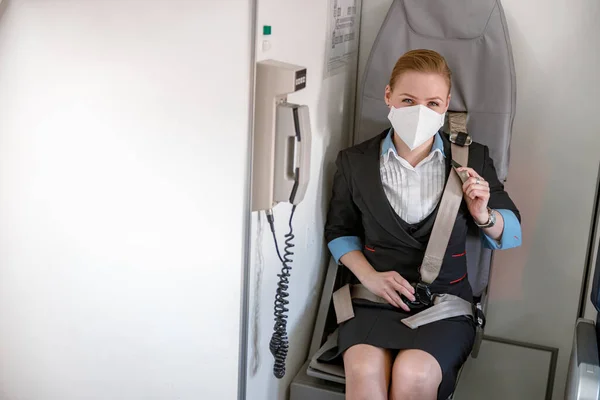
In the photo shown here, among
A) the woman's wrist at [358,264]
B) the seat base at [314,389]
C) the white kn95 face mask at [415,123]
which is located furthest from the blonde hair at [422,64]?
the seat base at [314,389]

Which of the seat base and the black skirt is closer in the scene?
the black skirt

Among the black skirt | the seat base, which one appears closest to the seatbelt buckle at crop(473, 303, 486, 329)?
the black skirt

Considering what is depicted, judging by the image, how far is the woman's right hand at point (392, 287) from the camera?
238 centimetres

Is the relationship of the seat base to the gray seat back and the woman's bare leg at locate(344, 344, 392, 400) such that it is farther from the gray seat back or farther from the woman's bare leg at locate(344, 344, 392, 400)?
the gray seat back

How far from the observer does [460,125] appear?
2.57m

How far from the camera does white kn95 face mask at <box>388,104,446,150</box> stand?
2.30 m

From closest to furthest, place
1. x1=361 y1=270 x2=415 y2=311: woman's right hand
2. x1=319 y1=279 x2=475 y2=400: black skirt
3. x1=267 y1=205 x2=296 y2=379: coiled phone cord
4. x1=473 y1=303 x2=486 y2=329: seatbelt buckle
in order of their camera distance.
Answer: x1=267 y1=205 x2=296 y2=379: coiled phone cord
x1=319 y1=279 x2=475 y2=400: black skirt
x1=361 y1=270 x2=415 y2=311: woman's right hand
x1=473 y1=303 x2=486 y2=329: seatbelt buckle

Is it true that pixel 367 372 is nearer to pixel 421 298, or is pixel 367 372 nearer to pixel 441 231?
pixel 421 298

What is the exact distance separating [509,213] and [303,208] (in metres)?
0.65

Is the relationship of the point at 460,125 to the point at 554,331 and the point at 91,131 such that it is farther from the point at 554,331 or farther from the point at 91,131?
the point at 91,131

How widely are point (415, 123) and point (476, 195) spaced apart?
277mm

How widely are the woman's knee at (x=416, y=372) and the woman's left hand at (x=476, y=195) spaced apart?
45 centimetres

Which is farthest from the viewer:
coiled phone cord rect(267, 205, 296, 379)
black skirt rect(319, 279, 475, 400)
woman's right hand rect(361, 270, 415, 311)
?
woman's right hand rect(361, 270, 415, 311)

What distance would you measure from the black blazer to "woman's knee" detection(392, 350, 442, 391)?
0.28 m
